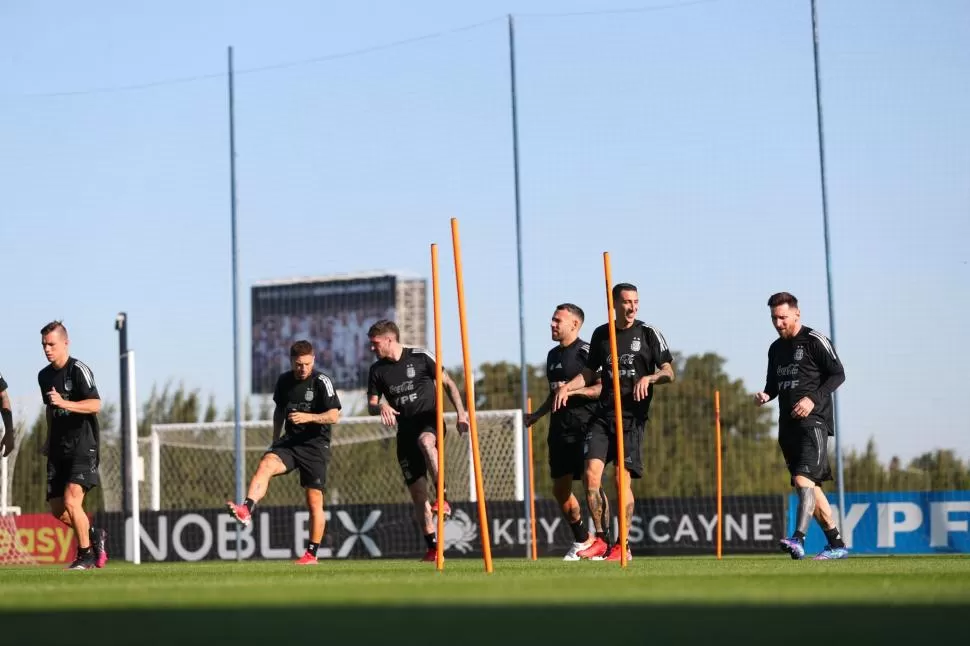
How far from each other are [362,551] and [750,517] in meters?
4.75

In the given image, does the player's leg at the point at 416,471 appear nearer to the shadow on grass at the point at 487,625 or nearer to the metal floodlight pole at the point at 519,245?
the metal floodlight pole at the point at 519,245

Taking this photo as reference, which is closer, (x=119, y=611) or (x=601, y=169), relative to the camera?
(x=119, y=611)

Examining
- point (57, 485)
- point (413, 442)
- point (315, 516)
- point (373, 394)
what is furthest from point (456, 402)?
point (57, 485)

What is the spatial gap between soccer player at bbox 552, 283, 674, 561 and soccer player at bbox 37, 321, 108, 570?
3.68m

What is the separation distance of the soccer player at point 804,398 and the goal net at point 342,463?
937 centimetres

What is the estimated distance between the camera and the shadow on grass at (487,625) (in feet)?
13.6

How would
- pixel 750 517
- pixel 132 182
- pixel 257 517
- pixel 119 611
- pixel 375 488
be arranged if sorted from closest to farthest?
pixel 119 611 < pixel 750 517 < pixel 257 517 < pixel 132 182 < pixel 375 488

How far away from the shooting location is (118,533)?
66.7 feet

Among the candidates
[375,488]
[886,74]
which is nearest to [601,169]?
[886,74]

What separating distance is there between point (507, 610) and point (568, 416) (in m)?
7.46

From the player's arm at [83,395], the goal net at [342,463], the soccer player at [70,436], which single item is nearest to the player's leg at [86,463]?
the soccer player at [70,436]

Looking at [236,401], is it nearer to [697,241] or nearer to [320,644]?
[697,241]

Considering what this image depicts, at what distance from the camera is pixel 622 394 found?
1201cm

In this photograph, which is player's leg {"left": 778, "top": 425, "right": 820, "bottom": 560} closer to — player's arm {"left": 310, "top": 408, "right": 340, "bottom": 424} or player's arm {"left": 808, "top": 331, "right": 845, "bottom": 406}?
player's arm {"left": 808, "top": 331, "right": 845, "bottom": 406}
